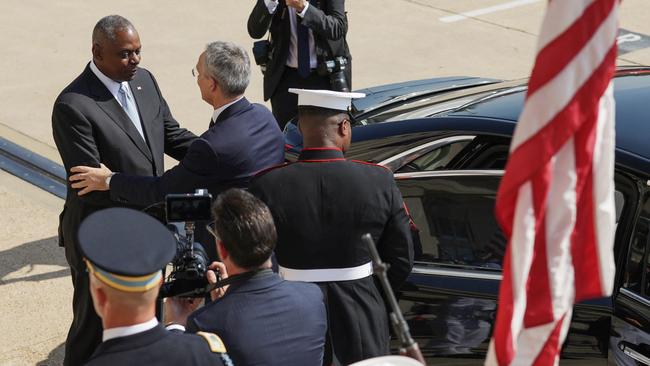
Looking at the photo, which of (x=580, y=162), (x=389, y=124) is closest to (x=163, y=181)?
(x=389, y=124)

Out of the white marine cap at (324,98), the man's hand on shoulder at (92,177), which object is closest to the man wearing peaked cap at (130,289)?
the white marine cap at (324,98)

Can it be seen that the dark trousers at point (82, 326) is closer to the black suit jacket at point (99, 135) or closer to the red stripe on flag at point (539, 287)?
the black suit jacket at point (99, 135)

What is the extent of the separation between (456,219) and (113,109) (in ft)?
Answer: 5.39

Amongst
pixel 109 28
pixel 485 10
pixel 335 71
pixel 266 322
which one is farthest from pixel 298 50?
pixel 485 10

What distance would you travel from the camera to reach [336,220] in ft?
14.2

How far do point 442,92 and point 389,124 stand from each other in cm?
100

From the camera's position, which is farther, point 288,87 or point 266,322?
point 288,87

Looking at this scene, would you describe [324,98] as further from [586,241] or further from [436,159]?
[586,241]

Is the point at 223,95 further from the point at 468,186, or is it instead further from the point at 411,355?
the point at 411,355

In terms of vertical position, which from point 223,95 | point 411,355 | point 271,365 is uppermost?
point 223,95

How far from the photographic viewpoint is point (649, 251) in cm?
432

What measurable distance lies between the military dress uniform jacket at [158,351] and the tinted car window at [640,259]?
179cm

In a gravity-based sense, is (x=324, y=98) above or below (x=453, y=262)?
above

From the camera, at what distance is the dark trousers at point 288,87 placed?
23.3ft
